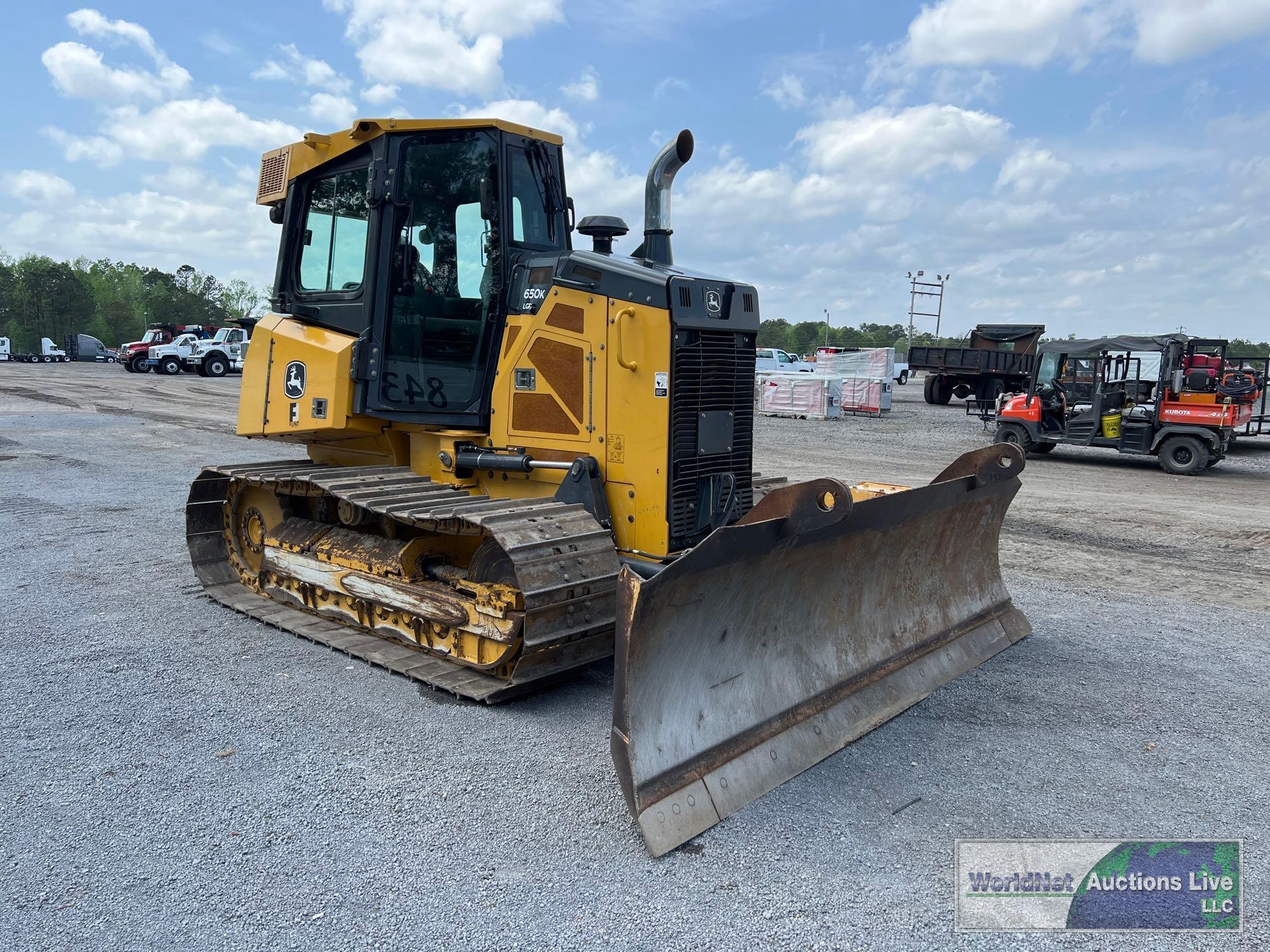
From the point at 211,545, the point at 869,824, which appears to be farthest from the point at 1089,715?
the point at 211,545

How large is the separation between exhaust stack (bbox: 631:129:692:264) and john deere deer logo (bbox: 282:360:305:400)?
2.45 meters

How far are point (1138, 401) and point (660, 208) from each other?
14716 mm

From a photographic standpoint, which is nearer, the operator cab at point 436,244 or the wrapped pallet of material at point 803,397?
the operator cab at point 436,244

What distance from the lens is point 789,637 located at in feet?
14.2

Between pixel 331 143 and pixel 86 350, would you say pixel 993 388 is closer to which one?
pixel 331 143

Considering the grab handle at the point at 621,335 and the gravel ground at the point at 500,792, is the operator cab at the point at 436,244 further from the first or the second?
the gravel ground at the point at 500,792

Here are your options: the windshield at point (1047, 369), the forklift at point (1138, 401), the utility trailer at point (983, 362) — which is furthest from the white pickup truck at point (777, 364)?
the forklift at point (1138, 401)

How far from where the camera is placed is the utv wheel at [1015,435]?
58.9 ft

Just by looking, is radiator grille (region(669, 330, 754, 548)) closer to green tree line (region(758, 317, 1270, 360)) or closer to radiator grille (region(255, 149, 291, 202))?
radiator grille (region(255, 149, 291, 202))

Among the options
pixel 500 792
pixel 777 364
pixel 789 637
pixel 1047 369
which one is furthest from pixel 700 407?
pixel 777 364

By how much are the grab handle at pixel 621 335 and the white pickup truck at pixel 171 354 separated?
37.9m

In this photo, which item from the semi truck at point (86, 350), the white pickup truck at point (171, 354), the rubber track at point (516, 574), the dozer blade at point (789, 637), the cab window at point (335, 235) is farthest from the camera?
the semi truck at point (86, 350)

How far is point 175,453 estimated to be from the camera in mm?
15102

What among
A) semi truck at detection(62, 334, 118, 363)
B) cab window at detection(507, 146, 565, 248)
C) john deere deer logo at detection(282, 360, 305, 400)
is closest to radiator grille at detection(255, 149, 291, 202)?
john deere deer logo at detection(282, 360, 305, 400)
